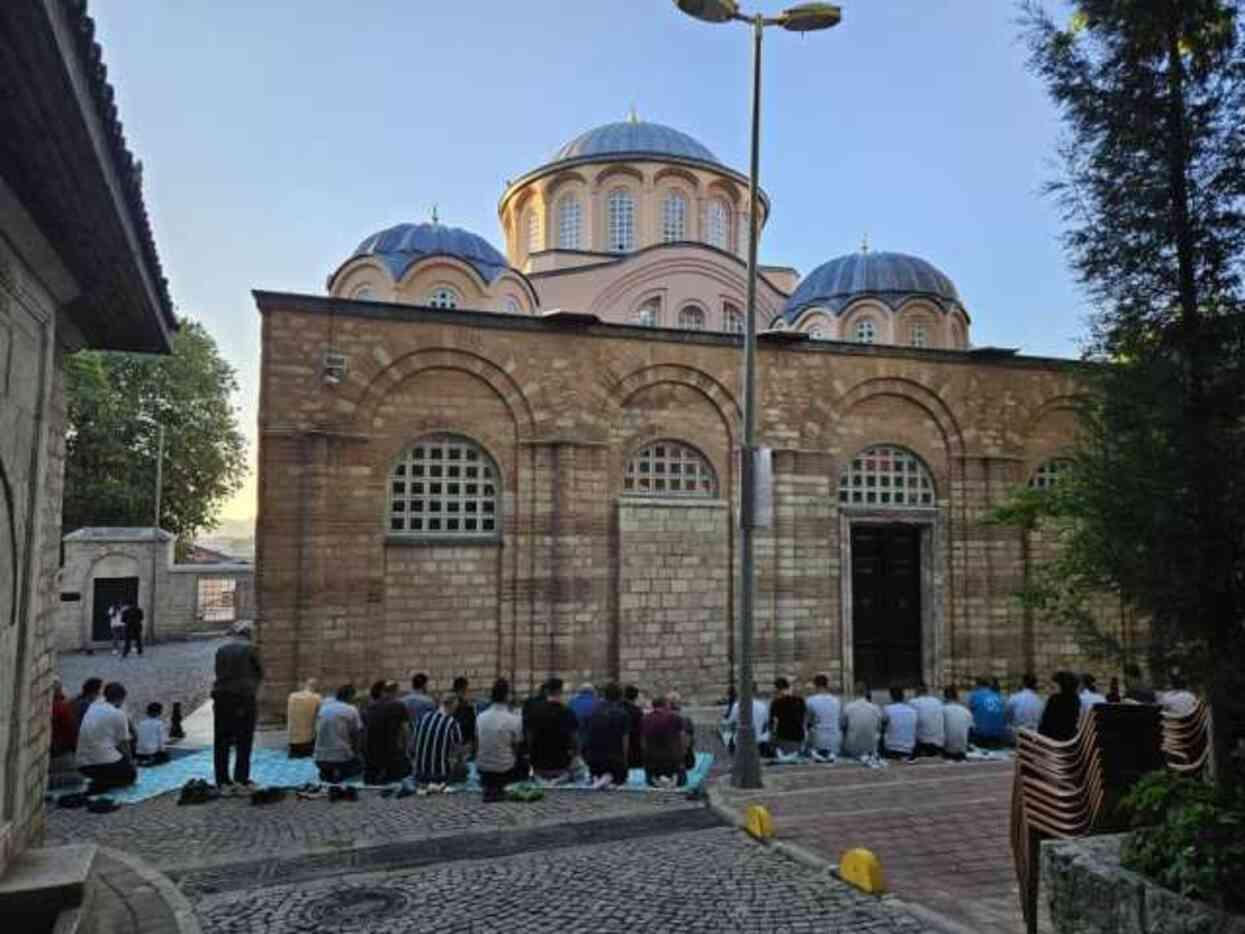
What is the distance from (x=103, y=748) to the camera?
371 inches

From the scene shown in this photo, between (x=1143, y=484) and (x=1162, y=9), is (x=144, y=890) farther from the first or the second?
(x=1162, y=9)

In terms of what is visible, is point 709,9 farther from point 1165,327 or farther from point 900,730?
point 900,730

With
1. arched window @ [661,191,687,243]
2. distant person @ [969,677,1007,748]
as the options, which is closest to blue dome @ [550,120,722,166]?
arched window @ [661,191,687,243]

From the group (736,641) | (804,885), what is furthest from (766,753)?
(804,885)

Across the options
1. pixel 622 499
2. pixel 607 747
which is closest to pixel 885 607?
pixel 622 499

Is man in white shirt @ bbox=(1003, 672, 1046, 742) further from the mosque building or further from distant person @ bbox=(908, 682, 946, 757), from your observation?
the mosque building

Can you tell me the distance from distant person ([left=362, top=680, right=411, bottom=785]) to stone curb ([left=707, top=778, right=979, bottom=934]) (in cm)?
345

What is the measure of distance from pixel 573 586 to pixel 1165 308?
34.2 ft

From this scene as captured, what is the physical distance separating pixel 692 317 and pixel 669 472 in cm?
1069

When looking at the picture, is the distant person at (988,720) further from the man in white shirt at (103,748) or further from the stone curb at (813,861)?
the man in white shirt at (103,748)

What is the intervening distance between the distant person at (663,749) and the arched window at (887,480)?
7674 millimetres

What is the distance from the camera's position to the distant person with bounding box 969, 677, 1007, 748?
39.2ft

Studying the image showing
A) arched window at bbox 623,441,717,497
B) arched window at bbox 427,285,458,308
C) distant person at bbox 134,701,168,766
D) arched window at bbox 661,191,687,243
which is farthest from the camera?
arched window at bbox 661,191,687,243

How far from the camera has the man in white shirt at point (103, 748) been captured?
9.41 meters
